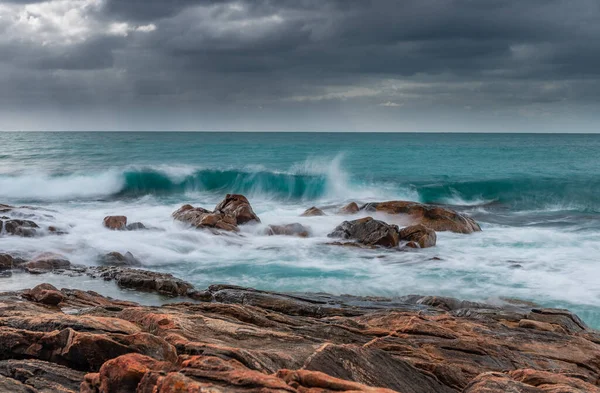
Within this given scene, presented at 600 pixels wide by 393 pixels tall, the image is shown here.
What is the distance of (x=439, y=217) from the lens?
63.4 ft

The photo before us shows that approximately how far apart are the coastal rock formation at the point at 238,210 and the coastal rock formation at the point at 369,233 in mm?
3148

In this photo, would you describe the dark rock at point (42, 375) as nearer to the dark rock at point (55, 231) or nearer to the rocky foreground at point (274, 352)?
the rocky foreground at point (274, 352)

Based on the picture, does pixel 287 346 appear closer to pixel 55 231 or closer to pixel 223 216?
pixel 223 216

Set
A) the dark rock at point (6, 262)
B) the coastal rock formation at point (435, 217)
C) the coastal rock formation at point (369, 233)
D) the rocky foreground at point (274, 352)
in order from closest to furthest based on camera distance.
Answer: the rocky foreground at point (274, 352), the dark rock at point (6, 262), the coastal rock formation at point (369, 233), the coastal rock formation at point (435, 217)

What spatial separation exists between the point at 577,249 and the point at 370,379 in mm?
14425

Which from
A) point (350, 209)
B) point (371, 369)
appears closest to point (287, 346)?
point (371, 369)

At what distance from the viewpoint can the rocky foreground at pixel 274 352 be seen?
14.3 feet

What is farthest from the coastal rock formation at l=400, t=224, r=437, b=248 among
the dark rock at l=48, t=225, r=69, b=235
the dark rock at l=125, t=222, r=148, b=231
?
the dark rock at l=48, t=225, r=69, b=235

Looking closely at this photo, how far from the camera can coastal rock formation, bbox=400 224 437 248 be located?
16.4 metres

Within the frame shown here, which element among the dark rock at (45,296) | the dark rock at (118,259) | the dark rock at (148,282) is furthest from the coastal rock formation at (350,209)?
the dark rock at (45,296)

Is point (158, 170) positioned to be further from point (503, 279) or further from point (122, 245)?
point (503, 279)

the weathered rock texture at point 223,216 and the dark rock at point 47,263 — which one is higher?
the weathered rock texture at point 223,216

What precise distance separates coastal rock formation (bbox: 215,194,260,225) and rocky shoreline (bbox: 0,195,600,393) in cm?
796

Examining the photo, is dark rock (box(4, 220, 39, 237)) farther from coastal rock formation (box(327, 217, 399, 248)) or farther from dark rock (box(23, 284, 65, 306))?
coastal rock formation (box(327, 217, 399, 248))
